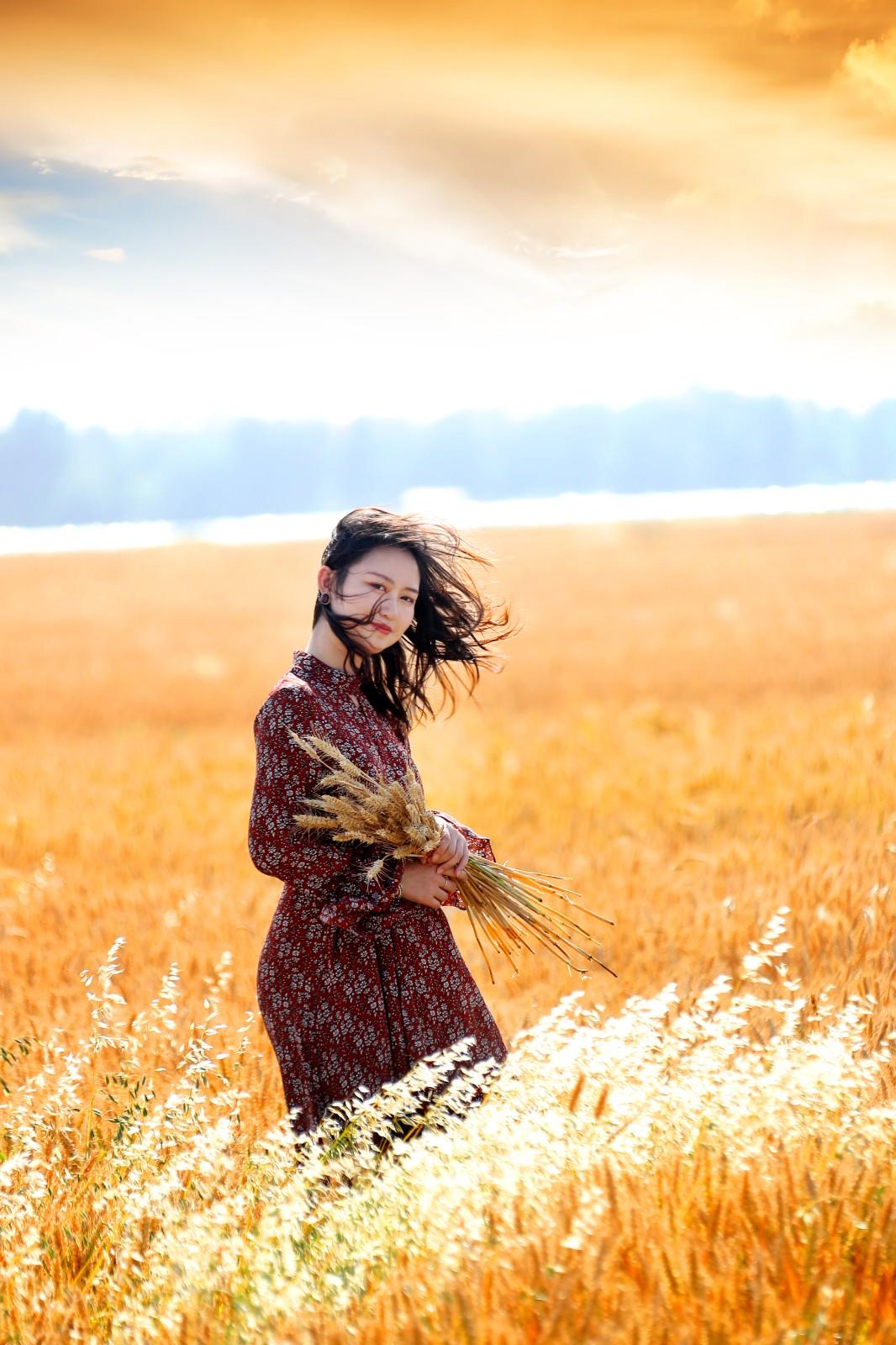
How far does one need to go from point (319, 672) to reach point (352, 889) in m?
0.50

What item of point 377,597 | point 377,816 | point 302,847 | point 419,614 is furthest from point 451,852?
point 419,614

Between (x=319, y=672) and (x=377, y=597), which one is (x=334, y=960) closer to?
(x=319, y=672)

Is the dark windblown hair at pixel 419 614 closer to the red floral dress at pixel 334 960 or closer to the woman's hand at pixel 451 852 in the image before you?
the red floral dress at pixel 334 960

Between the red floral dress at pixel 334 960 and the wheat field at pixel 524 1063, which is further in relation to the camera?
the red floral dress at pixel 334 960

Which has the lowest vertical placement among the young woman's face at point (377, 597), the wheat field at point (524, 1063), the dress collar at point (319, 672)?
the wheat field at point (524, 1063)

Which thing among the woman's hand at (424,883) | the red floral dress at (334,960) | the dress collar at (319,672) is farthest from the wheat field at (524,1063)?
the dress collar at (319,672)

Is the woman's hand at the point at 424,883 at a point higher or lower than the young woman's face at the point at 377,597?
lower

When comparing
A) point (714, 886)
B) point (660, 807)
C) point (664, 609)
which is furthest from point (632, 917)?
point (664, 609)

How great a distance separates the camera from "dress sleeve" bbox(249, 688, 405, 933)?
8.12 feet

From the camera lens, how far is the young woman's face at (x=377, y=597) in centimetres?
266

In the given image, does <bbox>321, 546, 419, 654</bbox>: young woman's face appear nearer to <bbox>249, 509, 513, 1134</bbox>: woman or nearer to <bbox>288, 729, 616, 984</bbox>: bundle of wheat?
<bbox>249, 509, 513, 1134</bbox>: woman

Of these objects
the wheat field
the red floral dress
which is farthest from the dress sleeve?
the wheat field

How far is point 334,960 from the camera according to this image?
2.59 m

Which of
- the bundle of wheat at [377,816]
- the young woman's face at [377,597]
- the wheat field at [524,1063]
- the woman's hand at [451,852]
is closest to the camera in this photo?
the wheat field at [524,1063]
